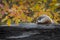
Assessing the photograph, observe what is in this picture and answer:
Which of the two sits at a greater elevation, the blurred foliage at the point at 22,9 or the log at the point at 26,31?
the blurred foliage at the point at 22,9

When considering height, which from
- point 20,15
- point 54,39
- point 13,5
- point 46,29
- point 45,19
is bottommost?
point 54,39

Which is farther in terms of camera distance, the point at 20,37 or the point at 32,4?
the point at 20,37

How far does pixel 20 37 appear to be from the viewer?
2.54 meters

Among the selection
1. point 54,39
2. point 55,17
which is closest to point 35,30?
point 54,39

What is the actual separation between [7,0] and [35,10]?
0.35m

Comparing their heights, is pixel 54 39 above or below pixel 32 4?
below

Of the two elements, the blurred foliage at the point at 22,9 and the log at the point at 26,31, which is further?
the log at the point at 26,31

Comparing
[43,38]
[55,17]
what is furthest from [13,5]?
[43,38]

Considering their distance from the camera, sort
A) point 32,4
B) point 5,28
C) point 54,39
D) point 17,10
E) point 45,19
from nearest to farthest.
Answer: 1. point 17,10
2. point 32,4
3. point 45,19
4. point 5,28
5. point 54,39

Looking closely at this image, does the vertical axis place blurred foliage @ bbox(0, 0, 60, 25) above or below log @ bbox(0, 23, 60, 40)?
above

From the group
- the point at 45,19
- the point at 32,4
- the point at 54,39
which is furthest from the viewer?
the point at 54,39

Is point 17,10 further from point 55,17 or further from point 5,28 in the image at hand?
point 5,28

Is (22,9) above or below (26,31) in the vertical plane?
above

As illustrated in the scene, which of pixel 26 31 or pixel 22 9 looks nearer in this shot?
pixel 22 9
